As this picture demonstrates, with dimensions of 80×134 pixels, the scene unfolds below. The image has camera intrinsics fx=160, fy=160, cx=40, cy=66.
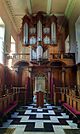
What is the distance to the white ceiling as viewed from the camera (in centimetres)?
969

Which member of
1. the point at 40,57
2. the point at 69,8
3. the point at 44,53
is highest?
the point at 69,8

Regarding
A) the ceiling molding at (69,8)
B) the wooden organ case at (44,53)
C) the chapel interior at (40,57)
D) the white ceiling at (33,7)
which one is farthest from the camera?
the wooden organ case at (44,53)

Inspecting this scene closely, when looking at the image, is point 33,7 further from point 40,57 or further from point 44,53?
point 40,57

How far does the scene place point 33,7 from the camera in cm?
1056

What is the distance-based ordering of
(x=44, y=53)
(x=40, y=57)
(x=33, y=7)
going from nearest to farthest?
(x=40, y=57), (x=44, y=53), (x=33, y=7)

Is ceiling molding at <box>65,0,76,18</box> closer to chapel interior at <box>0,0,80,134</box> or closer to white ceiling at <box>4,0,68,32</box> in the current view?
chapel interior at <box>0,0,80,134</box>

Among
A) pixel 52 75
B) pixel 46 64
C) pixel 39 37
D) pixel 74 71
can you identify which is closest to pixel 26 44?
pixel 39 37

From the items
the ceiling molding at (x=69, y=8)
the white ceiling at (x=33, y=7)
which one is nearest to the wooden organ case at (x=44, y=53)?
the white ceiling at (x=33, y=7)

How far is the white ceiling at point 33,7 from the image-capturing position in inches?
382

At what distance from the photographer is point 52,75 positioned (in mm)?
10148

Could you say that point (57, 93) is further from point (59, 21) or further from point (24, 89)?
point (59, 21)

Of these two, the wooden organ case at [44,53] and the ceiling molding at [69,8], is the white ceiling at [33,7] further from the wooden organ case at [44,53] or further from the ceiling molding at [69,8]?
the wooden organ case at [44,53]

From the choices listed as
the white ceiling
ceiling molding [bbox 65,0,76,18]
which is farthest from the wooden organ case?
ceiling molding [bbox 65,0,76,18]

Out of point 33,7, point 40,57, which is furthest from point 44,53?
point 33,7
